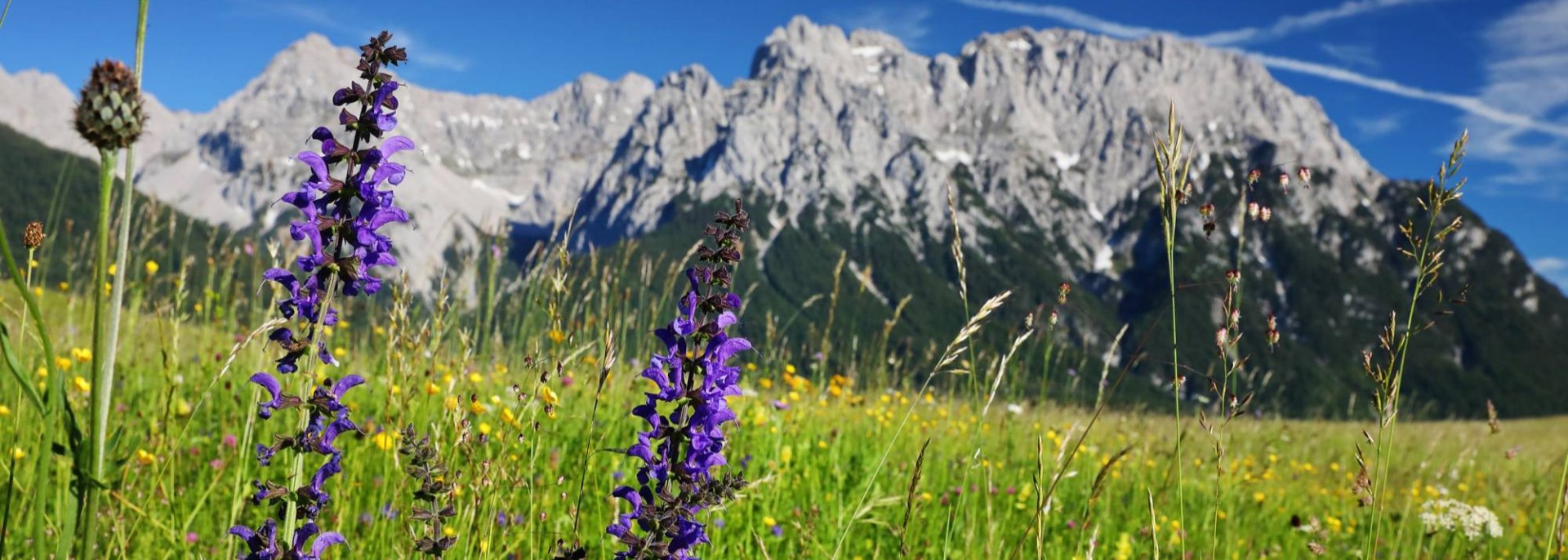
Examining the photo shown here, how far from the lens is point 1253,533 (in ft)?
18.9

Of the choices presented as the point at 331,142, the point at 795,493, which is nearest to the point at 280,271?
the point at 331,142

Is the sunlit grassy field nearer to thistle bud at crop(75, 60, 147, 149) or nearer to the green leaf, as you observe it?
the green leaf

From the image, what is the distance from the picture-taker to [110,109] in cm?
108

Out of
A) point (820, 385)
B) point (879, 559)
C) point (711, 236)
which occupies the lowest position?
point (879, 559)

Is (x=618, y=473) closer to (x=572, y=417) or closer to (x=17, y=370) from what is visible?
(x=572, y=417)

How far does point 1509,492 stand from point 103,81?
11.0 meters

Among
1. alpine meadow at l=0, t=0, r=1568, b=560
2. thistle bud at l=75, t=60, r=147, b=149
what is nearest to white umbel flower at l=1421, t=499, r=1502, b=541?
alpine meadow at l=0, t=0, r=1568, b=560

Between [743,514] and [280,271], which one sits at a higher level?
[280,271]

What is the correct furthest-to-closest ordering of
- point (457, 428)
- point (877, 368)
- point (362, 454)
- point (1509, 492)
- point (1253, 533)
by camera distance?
point (1509, 492)
point (877, 368)
point (1253, 533)
point (362, 454)
point (457, 428)

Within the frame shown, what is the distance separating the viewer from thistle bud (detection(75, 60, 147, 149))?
1058mm

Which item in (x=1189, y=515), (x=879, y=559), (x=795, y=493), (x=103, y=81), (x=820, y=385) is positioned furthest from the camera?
(x=820, y=385)

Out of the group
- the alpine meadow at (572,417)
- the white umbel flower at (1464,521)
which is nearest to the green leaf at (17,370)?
the alpine meadow at (572,417)

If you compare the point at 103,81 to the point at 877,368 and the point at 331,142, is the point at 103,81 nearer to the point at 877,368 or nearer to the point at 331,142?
the point at 331,142

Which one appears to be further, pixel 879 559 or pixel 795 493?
pixel 795 493
